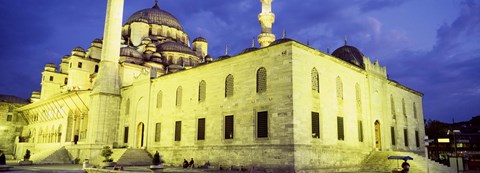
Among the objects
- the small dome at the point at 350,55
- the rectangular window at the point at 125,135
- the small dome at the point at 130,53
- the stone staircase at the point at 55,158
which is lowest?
the stone staircase at the point at 55,158

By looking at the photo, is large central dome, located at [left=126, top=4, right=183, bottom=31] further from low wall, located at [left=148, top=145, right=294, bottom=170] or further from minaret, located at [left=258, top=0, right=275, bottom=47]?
low wall, located at [left=148, top=145, right=294, bottom=170]

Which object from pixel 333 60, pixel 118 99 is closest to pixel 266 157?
pixel 333 60

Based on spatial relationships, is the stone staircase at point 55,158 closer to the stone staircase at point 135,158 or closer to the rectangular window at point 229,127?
the stone staircase at point 135,158

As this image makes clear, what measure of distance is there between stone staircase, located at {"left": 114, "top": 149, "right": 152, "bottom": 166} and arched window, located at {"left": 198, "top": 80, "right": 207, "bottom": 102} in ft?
19.6

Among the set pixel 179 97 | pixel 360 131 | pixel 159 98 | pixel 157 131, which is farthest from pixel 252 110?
pixel 159 98

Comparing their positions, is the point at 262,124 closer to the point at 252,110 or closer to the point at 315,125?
the point at 252,110

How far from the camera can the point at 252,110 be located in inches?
732

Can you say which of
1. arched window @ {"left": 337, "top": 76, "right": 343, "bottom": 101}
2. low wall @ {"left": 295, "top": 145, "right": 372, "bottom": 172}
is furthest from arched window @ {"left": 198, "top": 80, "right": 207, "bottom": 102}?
arched window @ {"left": 337, "top": 76, "right": 343, "bottom": 101}

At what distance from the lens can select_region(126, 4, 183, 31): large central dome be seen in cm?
4644

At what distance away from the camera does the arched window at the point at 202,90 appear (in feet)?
72.3

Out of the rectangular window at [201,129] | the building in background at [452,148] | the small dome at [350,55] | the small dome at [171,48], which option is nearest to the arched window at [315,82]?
the rectangular window at [201,129]

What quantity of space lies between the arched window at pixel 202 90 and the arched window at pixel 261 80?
4521 mm

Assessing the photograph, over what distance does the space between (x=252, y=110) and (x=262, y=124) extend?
102 centimetres

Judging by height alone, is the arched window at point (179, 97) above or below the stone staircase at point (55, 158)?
above
